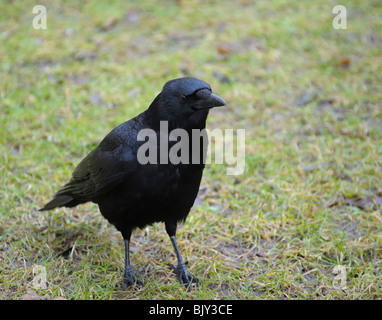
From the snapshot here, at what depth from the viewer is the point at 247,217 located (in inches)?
163

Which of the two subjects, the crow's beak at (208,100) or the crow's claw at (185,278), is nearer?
the crow's beak at (208,100)

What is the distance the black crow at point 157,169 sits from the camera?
124 inches

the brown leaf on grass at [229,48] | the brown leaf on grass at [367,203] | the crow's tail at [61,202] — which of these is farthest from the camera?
the brown leaf on grass at [229,48]

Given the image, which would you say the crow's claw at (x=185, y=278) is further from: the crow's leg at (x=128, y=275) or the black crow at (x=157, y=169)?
the crow's leg at (x=128, y=275)

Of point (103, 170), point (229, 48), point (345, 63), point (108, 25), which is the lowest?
point (103, 170)

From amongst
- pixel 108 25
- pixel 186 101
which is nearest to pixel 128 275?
pixel 186 101

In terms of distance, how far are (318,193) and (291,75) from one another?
8.41ft

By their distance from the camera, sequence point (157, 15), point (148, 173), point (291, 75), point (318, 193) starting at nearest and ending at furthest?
point (148, 173) → point (318, 193) → point (291, 75) → point (157, 15)

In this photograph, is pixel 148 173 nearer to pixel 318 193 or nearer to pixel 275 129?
pixel 318 193

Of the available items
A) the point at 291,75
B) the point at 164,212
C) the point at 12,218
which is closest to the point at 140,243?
the point at 164,212

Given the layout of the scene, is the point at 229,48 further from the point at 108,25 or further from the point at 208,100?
the point at 208,100

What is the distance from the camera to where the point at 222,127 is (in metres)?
5.60

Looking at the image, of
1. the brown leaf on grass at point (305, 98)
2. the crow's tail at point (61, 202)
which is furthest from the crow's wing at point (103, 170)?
the brown leaf on grass at point (305, 98)

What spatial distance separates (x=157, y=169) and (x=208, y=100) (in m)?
0.56
